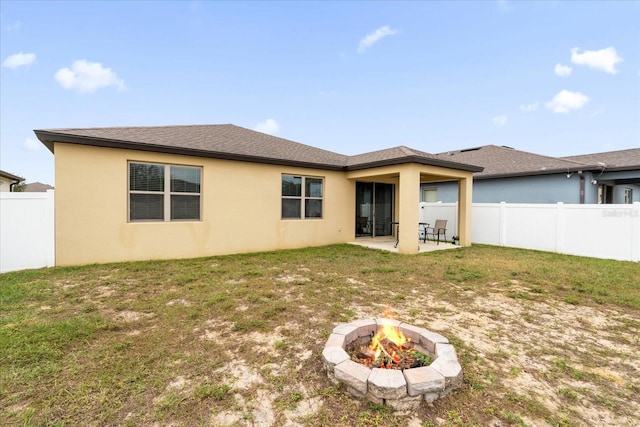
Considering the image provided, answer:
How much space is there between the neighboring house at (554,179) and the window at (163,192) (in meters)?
13.0

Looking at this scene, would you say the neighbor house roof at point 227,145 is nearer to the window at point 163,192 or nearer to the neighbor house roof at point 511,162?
the window at point 163,192

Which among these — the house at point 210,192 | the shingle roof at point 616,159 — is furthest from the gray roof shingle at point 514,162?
the house at point 210,192

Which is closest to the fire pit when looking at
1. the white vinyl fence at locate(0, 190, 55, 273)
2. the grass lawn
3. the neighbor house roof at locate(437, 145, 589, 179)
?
the grass lawn

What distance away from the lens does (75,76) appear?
51.5 feet

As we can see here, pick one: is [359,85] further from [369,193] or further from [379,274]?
[379,274]

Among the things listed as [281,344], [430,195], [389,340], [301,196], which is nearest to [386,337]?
[389,340]

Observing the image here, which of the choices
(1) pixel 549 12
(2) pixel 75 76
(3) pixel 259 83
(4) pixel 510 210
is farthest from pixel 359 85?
(2) pixel 75 76

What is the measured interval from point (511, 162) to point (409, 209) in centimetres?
913

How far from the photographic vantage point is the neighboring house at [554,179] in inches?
441

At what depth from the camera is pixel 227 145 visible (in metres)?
8.63

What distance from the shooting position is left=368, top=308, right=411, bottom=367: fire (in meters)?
2.48

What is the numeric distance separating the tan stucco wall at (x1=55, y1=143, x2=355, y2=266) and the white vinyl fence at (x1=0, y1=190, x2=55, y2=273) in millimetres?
189

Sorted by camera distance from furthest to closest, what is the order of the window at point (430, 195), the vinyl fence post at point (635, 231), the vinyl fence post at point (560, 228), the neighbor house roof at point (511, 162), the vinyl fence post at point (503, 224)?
the window at point (430, 195) < the neighbor house roof at point (511, 162) < the vinyl fence post at point (503, 224) < the vinyl fence post at point (560, 228) < the vinyl fence post at point (635, 231)

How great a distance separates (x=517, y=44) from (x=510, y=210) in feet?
24.1
